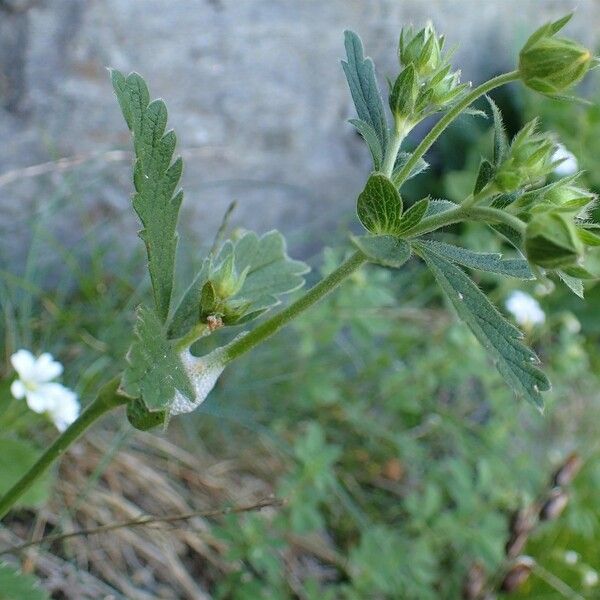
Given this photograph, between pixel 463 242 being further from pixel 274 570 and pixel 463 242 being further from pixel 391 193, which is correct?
pixel 391 193

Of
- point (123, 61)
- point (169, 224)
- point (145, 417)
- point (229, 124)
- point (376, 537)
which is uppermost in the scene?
point (169, 224)

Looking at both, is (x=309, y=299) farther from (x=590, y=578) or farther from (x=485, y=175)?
(x=590, y=578)

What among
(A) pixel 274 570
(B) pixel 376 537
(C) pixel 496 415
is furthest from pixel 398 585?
(C) pixel 496 415

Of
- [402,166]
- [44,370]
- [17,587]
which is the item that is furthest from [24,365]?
[402,166]

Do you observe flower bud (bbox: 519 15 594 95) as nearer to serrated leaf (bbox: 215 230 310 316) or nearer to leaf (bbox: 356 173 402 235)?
leaf (bbox: 356 173 402 235)

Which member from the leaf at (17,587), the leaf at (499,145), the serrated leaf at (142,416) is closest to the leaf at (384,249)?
the leaf at (499,145)

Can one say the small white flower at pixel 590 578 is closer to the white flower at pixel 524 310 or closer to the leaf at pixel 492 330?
the white flower at pixel 524 310
